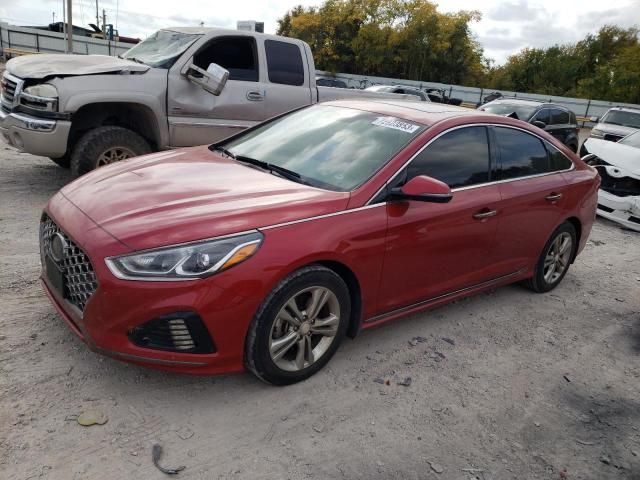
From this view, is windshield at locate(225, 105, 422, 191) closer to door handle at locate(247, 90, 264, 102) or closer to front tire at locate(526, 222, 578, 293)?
front tire at locate(526, 222, 578, 293)

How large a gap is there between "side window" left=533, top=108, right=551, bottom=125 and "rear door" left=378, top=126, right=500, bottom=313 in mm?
10038

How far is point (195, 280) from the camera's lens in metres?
2.55

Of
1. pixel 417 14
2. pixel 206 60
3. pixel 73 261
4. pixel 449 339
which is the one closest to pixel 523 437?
pixel 449 339

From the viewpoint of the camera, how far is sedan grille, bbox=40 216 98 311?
105 inches

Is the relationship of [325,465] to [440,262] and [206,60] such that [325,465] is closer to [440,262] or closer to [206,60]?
[440,262]

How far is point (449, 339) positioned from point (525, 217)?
119cm

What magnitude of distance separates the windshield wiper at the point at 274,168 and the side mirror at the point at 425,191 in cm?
67

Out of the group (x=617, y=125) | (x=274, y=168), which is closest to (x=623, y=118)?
(x=617, y=125)

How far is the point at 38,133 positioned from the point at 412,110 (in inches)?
156

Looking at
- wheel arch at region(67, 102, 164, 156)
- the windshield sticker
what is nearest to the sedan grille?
the windshield sticker

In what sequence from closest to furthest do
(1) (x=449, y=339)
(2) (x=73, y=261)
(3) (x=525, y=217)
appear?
1. (2) (x=73, y=261)
2. (1) (x=449, y=339)
3. (3) (x=525, y=217)

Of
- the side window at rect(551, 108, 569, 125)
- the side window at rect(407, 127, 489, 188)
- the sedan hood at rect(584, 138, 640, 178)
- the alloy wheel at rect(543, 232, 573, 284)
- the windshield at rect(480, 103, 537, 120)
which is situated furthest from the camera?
the side window at rect(551, 108, 569, 125)

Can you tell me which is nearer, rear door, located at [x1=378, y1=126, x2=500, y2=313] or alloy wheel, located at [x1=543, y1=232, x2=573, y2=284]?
rear door, located at [x1=378, y1=126, x2=500, y2=313]

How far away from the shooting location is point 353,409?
297 centimetres
